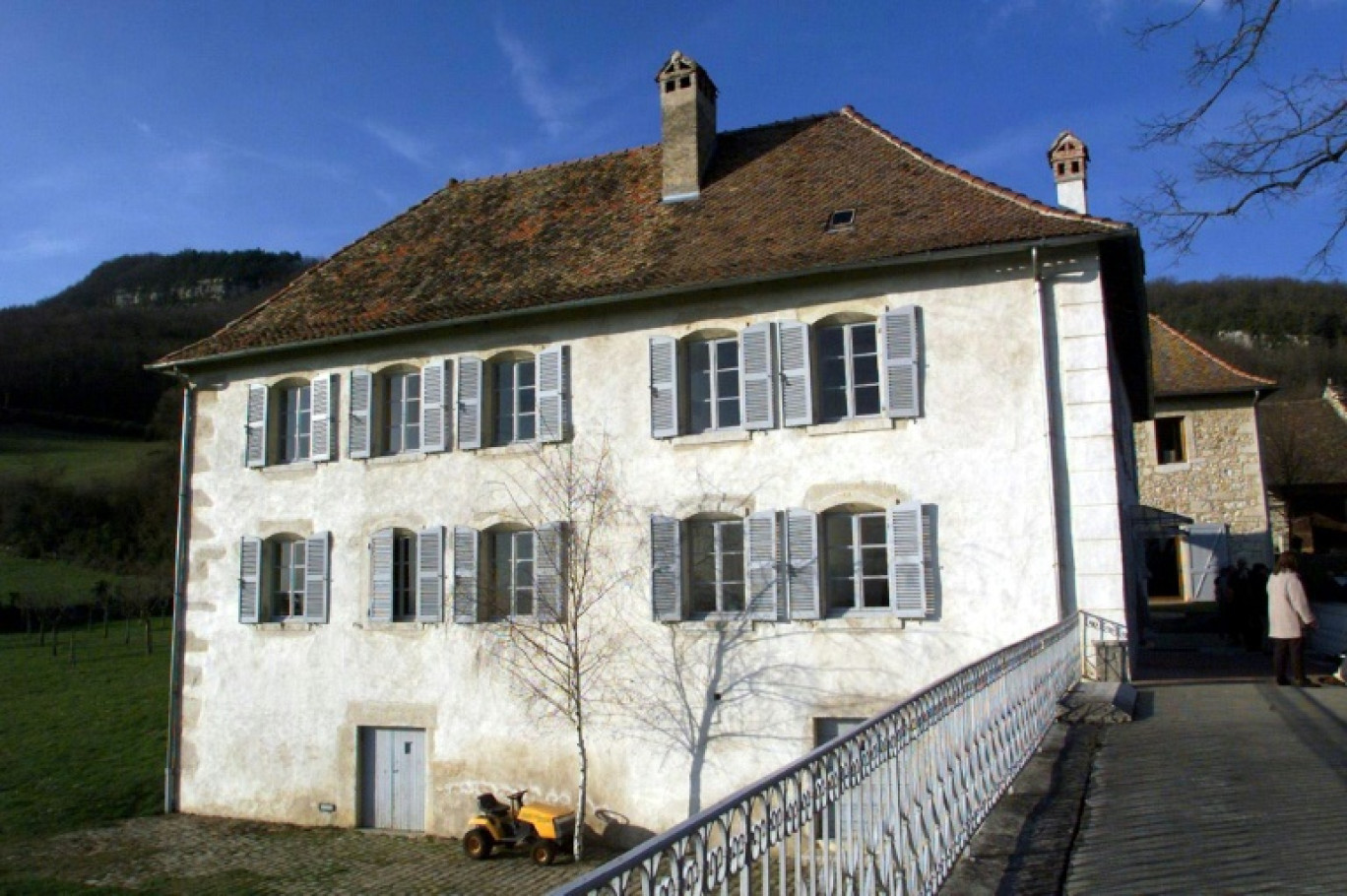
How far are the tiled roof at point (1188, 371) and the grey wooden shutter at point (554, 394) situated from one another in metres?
19.8

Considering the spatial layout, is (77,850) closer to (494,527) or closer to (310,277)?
(494,527)

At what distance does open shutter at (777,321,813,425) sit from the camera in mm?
13312

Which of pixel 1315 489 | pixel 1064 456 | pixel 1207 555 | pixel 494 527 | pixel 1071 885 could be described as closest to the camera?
pixel 1071 885

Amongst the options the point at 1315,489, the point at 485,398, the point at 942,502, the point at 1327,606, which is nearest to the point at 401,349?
the point at 485,398

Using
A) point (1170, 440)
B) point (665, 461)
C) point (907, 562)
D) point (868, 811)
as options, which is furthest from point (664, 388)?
point (1170, 440)

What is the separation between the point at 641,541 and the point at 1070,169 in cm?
844

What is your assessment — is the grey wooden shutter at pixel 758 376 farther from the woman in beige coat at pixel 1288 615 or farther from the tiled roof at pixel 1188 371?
the tiled roof at pixel 1188 371

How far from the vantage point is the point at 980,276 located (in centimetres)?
1282

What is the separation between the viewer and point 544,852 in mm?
13711

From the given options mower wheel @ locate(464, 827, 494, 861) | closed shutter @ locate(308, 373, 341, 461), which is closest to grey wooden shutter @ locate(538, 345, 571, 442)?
closed shutter @ locate(308, 373, 341, 461)

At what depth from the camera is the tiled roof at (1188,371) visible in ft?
95.2

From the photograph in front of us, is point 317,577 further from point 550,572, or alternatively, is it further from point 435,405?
point 550,572

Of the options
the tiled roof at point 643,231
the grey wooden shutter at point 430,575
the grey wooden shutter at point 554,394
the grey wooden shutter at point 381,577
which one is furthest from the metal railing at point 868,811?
the grey wooden shutter at point 381,577

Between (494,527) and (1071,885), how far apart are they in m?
11.3
